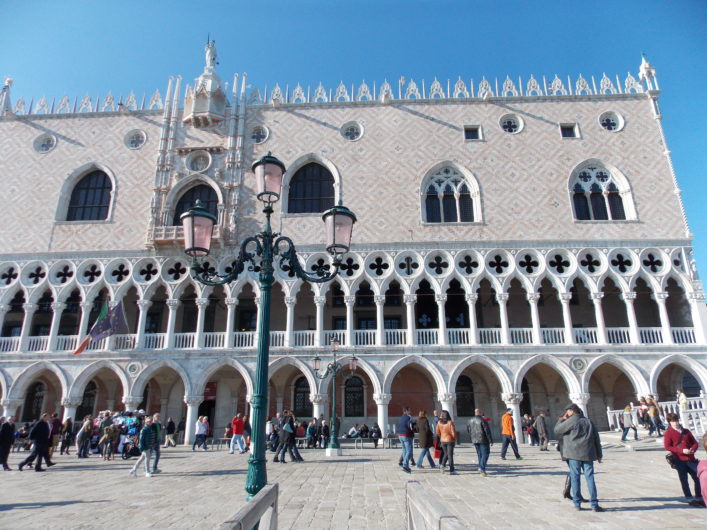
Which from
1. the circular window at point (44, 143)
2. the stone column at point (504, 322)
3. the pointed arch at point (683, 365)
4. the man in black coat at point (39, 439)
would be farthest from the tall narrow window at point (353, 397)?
the circular window at point (44, 143)

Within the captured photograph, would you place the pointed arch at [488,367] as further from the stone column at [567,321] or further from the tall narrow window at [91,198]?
the tall narrow window at [91,198]

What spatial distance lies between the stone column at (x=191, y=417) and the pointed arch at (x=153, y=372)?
273 mm

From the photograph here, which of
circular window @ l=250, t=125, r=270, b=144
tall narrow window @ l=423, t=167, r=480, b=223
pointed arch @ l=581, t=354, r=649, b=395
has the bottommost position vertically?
pointed arch @ l=581, t=354, r=649, b=395

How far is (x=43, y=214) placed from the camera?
2072 cm

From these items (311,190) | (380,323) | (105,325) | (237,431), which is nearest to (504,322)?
(380,323)

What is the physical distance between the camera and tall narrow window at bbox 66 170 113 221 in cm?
2109

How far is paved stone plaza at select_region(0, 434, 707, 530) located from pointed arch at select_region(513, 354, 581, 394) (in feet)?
19.3

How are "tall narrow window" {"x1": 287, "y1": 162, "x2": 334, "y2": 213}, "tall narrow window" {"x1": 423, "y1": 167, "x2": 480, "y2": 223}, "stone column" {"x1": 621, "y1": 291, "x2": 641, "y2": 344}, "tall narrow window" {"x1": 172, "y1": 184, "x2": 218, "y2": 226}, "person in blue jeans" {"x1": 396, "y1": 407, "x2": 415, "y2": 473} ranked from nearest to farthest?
"person in blue jeans" {"x1": 396, "y1": 407, "x2": 415, "y2": 473} < "stone column" {"x1": 621, "y1": 291, "x2": 641, "y2": 344} < "tall narrow window" {"x1": 423, "y1": 167, "x2": 480, "y2": 223} < "tall narrow window" {"x1": 287, "y1": 162, "x2": 334, "y2": 213} < "tall narrow window" {"x1": 172, "y1": 184, "x2": 218, "y2": 226}

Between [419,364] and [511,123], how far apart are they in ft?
38.1

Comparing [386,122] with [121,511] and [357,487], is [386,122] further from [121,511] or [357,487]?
[121,511]

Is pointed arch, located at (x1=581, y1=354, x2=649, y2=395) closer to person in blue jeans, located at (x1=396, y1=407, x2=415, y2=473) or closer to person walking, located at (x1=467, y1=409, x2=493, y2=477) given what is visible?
person walking, located at (x1=467, y1=409, x2=493, y2=477)

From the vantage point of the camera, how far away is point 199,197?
2083 cm

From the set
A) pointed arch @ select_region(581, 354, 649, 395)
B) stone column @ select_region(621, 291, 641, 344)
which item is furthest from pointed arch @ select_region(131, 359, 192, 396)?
stone column @ select_region(621, 291, 641, 344)

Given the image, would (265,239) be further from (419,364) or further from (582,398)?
(582,398)
